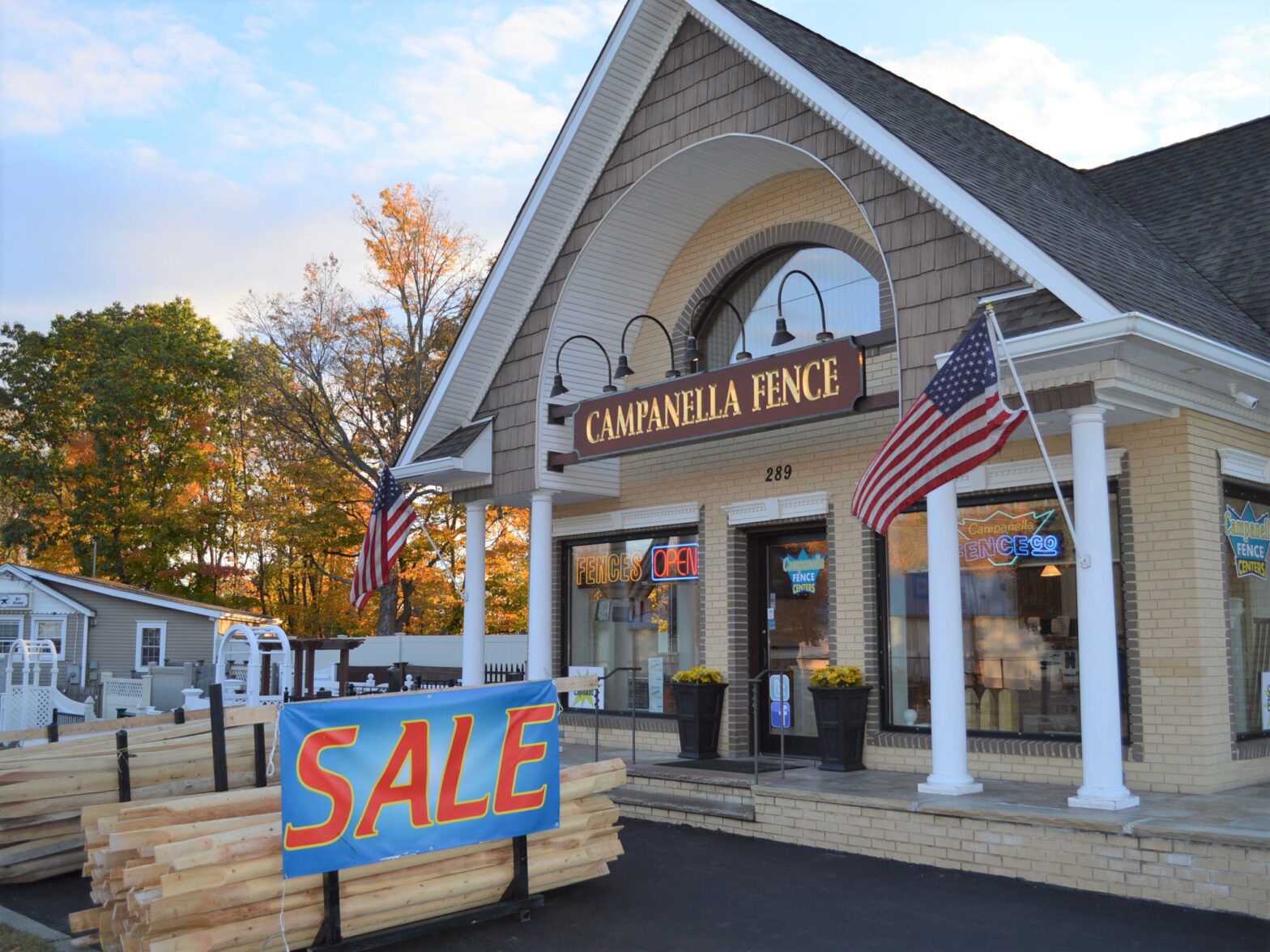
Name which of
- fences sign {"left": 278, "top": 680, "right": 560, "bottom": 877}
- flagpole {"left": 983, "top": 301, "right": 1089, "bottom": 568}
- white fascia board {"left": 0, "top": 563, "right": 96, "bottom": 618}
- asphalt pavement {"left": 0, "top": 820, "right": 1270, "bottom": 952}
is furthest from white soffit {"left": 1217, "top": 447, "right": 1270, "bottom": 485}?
white fascia board {"left": 0, "top": 563, "right": 96, "bottom": 618}

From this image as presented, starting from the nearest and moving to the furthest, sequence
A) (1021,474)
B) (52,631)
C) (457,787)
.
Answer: (457,787) → (1021,474) → (52,631)

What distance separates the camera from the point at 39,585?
97.6 ft

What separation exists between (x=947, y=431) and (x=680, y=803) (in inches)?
171

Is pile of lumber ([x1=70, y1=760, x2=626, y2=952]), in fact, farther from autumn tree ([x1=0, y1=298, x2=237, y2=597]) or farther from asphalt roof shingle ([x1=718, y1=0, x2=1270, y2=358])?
autumn tree ([x1=0, y1=298, x2=237, y2=597])

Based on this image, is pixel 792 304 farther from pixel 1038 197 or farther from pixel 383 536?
pixel 383 536

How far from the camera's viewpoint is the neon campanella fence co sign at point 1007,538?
10133 mm

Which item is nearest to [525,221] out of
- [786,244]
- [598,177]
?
[598,177]

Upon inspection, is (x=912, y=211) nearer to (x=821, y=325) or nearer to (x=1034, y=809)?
Answer: (x=821, y=325)

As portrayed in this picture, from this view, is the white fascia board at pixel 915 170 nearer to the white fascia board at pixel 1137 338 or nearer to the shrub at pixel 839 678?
the white fascia board at pixel 1137 338

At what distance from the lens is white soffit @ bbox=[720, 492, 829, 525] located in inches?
470

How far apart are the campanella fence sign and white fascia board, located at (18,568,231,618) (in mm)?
21428

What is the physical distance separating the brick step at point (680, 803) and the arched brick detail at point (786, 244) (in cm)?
475

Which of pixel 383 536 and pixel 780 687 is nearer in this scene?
pixel 780 687

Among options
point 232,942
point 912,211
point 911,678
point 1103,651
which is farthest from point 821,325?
point 232,942
